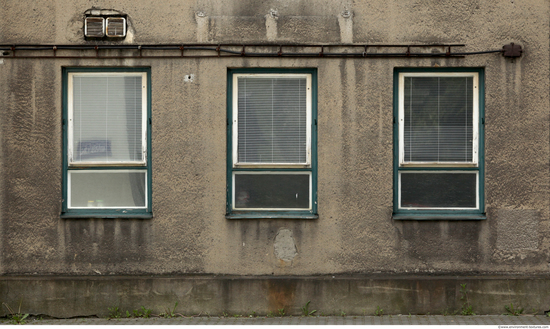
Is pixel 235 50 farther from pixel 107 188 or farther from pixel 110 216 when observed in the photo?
pixel 110 216

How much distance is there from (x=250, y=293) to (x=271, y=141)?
6.48 feet

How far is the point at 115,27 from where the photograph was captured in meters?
7.08

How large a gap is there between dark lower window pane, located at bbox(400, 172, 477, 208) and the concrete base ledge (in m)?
0.95

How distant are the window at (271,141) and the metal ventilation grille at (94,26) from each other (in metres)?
1.76

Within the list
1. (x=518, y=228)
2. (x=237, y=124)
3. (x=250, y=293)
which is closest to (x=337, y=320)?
(x=250, y=293)

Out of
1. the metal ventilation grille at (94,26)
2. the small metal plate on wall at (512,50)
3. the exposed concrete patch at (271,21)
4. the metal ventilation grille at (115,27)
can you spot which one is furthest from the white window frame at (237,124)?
the small metal plate on wall at (512,50)

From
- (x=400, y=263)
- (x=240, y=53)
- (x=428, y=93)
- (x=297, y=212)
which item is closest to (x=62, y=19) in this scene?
(x=240, y=53)

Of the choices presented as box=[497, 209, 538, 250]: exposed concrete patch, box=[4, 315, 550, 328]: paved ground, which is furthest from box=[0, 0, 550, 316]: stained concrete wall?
box=[4, 315, 550, 328]: paved ground

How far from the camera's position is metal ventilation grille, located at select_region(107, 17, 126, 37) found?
7.07m

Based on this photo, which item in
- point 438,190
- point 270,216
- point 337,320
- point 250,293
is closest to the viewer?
point 337,320

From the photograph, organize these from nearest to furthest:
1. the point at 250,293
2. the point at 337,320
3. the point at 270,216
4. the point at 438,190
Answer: the point at 337,320, the point at 250,293, the point at 270,216, the point at 438,190

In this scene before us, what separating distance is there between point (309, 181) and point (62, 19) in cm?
384

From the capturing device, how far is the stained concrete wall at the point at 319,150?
7.00m

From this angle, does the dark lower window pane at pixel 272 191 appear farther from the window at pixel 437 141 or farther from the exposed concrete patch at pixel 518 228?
the exposed concrete patch at pixel 518 228
